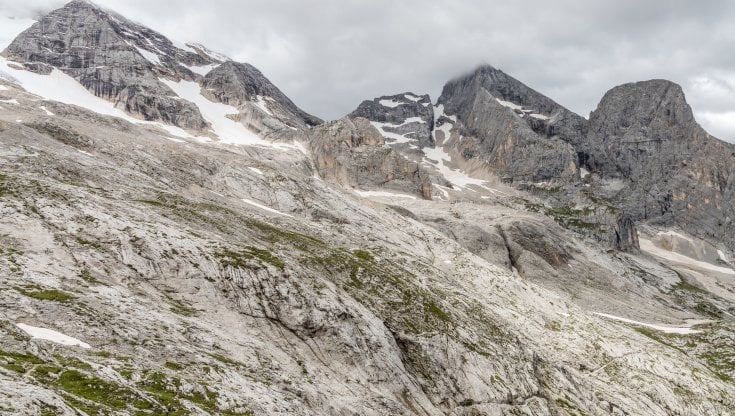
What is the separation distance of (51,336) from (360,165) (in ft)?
521

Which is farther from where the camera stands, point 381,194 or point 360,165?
point 360,165

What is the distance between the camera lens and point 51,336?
27375 millimetres

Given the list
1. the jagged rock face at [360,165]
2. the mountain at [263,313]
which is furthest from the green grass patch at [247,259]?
the jagged rock face at [360,165]

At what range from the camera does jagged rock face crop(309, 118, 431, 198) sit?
18012 cm

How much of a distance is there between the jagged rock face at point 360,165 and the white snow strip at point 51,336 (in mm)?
148482

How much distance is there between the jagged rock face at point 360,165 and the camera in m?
180

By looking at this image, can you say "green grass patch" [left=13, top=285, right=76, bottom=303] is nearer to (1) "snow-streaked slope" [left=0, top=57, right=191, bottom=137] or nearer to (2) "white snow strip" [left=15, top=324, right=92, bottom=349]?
(2) "white snow strip" [left=15, top=324, right=92, bottom=349]

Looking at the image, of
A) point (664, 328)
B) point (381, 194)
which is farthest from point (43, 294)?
point (381, 194)

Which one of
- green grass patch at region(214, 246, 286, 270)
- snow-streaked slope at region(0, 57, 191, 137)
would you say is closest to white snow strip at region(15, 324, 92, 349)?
green grass patch at region(214, 246, 286, 270)

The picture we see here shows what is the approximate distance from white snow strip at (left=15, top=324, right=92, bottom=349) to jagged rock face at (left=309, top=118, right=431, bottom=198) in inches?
5846

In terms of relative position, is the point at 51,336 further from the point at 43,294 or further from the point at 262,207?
the point at 262,207

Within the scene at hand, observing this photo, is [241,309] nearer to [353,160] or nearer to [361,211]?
[361,211]

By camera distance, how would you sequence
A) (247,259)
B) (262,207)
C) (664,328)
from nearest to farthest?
(247,259), (262,207), (664,328)

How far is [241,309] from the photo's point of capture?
43.6m
